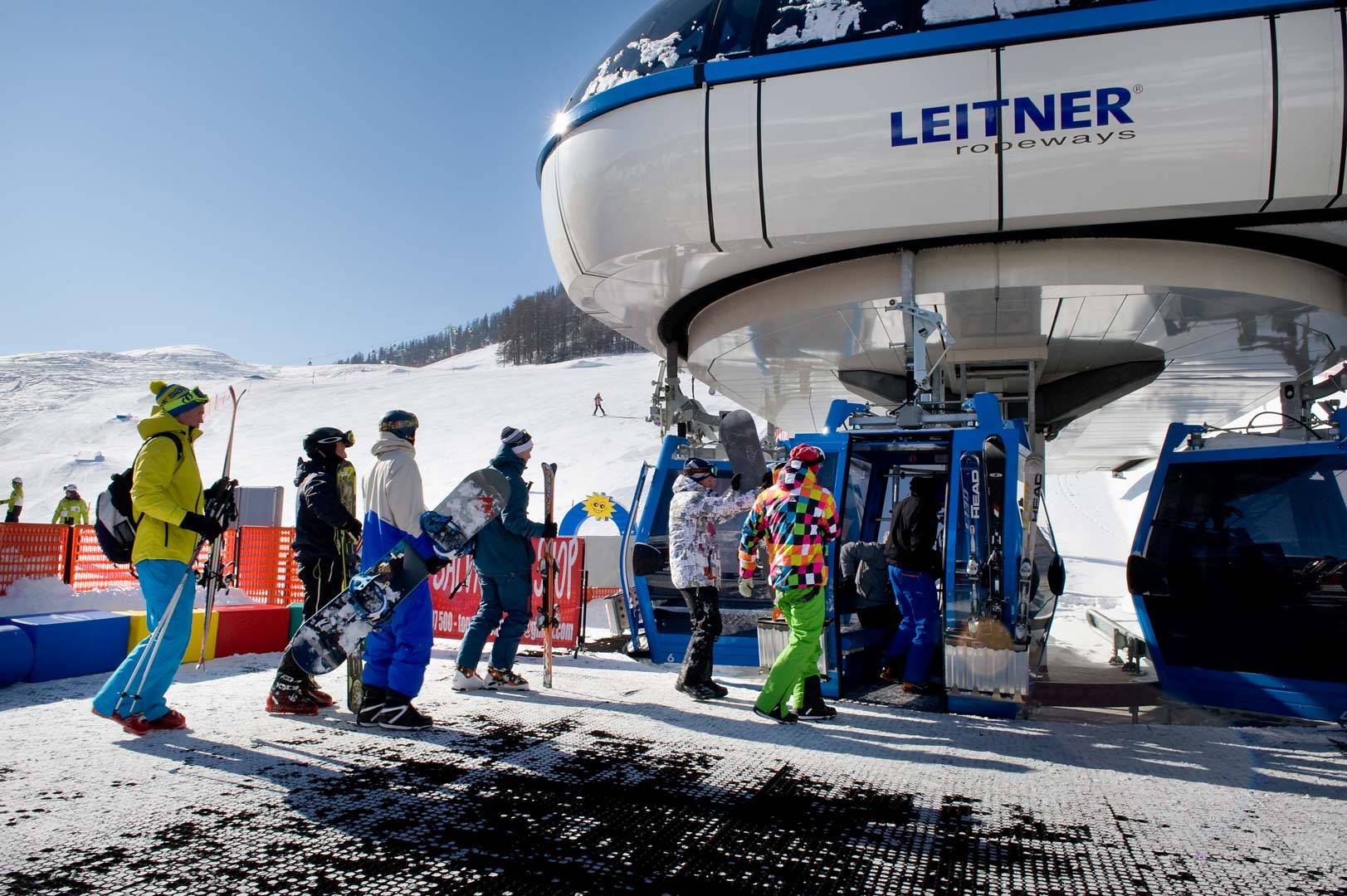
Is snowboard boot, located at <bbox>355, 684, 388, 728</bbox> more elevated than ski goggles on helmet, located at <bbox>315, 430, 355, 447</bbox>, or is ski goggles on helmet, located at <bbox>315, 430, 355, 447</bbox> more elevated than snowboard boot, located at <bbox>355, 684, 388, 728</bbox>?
ski goggles on helmet, located at <bbox>315, 430, 355, 447</bbox>

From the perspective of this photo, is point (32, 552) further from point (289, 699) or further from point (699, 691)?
point (699, 691)

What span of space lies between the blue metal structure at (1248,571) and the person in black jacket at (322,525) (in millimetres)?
5459

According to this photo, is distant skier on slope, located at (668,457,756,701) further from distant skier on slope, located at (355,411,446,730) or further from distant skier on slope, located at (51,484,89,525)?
distant skier on slope, located at (51,484,89,525)

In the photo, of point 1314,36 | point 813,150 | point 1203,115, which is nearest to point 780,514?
point 813,150

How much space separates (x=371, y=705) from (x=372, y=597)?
60cm

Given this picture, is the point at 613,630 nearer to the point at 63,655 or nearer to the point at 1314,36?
the point at 63,655

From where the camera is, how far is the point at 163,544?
4.42 m

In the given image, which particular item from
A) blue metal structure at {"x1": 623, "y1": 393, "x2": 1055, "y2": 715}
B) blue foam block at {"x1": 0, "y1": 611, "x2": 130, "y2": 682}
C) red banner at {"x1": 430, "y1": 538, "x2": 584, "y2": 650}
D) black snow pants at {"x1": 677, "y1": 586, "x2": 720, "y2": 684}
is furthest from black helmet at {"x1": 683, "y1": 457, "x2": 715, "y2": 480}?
blue foam block at {"x1": 0, "y1": 611, "x2": 130, "y2": 682}

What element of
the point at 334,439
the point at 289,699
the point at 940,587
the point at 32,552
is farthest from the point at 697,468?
the point at 32,552

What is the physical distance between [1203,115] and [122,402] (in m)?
58.0

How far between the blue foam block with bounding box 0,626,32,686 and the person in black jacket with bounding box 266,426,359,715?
1.57 meters

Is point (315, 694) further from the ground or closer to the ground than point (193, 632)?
closer to the ground

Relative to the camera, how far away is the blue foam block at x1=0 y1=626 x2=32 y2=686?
5.31 m

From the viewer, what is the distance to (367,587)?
178 inches
